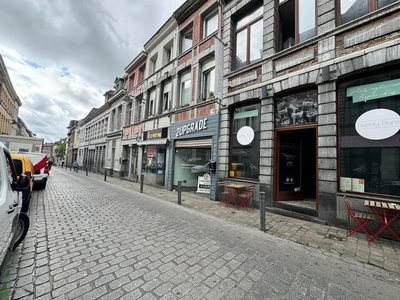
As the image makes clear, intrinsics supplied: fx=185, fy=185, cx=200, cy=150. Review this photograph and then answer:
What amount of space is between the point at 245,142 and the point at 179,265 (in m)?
5.68

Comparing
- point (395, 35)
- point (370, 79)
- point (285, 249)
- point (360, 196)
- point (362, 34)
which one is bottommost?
point (285, 249)

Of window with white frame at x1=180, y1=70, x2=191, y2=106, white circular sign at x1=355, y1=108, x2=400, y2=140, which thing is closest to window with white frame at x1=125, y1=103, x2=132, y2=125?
window with white frame at x1=180, y1=70, x2=191, y2=106

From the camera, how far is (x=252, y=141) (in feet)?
24.6

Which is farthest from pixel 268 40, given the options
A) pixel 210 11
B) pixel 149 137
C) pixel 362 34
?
pixel 149 137

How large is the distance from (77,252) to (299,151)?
7.52m

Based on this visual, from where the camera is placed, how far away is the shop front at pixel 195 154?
29.0 ft

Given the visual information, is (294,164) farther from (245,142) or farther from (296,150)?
(245,142)

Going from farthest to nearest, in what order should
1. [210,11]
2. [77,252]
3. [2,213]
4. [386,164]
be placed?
[210,11] → [386,164] → [77,252] → [2,213]

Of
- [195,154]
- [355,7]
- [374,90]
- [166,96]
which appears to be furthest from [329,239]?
[166,96]

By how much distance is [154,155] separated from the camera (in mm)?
13133

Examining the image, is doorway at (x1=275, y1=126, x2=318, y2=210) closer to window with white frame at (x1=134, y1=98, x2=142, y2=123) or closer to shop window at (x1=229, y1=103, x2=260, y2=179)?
shop window at (x1=229, y1=103, x2=260, y2=179)

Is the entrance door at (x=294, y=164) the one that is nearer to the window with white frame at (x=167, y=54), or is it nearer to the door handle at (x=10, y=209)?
the door handle at (x=10, y=209)

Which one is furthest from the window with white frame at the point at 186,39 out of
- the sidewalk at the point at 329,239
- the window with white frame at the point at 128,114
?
the sidewalk at the point at 329,239

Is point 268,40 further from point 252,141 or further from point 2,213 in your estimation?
point 2,213
